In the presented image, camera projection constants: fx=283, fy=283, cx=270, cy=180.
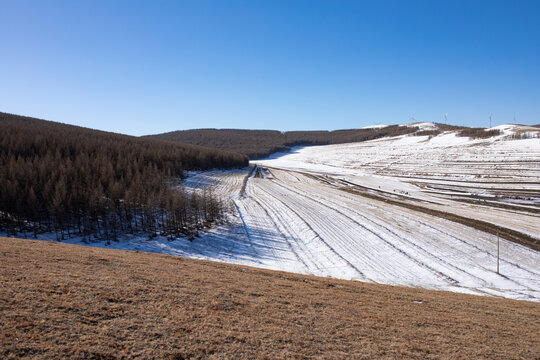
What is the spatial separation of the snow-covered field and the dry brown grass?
1015cm

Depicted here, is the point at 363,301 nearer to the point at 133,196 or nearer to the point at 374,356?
the point at 374,356

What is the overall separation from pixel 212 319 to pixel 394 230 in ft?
94.8

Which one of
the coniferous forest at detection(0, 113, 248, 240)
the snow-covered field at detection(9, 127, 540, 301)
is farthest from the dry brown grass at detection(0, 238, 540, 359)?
the coniferous forest at detection(0, 113, 248, 240)

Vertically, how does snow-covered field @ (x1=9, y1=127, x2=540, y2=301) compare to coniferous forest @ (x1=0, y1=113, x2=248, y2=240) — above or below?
below

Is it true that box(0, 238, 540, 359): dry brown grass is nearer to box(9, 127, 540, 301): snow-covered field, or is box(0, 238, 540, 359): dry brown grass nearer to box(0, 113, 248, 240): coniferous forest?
box(9, 127, 540, 301): snow-covered field

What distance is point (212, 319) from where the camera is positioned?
26.7ft

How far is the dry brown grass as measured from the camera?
6.50 metres

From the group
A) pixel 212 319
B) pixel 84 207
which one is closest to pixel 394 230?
pixel 212 319

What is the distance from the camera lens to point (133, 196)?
35375mm

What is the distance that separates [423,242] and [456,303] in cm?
1700

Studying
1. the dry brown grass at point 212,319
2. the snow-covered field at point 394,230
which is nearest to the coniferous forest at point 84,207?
the snow-covered field at point 394,230

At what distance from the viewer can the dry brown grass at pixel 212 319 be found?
6504 mm

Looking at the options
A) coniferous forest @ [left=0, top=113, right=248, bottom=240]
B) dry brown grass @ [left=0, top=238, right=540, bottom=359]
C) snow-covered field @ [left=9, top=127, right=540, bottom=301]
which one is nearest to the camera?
dry brown grass @ [left=0, top=238, right=540, bottom=359]

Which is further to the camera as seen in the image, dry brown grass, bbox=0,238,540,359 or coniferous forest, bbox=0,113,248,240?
coniferous forest, bbox=0,113,248,240
